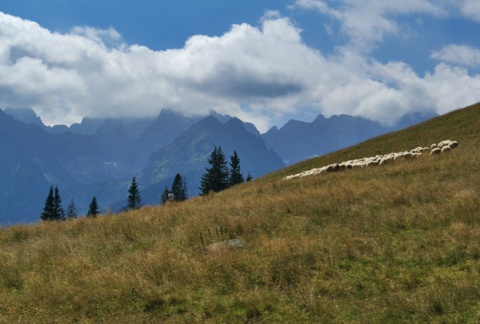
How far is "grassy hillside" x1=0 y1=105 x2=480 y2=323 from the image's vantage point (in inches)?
265

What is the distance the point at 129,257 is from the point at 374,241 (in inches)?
248

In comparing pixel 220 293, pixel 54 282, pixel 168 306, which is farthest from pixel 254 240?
pixel 54 282

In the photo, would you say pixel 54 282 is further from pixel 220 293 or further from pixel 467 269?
pixel 467 269

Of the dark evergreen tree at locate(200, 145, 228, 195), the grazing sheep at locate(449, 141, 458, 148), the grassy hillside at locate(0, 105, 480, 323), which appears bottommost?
the grassy hillside at locate(0, 105, 480, 323)

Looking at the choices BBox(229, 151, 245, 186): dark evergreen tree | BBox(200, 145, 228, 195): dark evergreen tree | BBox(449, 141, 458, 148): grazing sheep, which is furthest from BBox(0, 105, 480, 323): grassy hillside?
BBox(229, 151, 245, 186): dark evergreen tree

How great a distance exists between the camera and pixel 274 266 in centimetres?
847

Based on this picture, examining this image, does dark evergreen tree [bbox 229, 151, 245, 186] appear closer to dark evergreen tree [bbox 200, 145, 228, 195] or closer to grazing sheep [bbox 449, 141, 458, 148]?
dark evergreen tree [bbox 200, 145, 228, 195]

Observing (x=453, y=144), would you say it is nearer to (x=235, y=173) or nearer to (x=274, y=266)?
(x=274, y=266)

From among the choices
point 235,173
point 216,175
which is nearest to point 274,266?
point 216,175

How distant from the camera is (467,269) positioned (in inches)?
304

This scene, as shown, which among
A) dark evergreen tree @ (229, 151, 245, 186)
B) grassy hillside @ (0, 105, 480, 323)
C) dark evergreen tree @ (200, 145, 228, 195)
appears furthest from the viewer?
dark evergreen tree @ (229, 151, 245, 186)

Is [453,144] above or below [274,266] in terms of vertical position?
above

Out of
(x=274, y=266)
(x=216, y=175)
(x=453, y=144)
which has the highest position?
(x=216, y=175)

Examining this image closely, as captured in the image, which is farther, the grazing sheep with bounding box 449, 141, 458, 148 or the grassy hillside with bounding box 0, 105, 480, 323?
the grazing sheep with bounding box 449, 141, 458, 148
